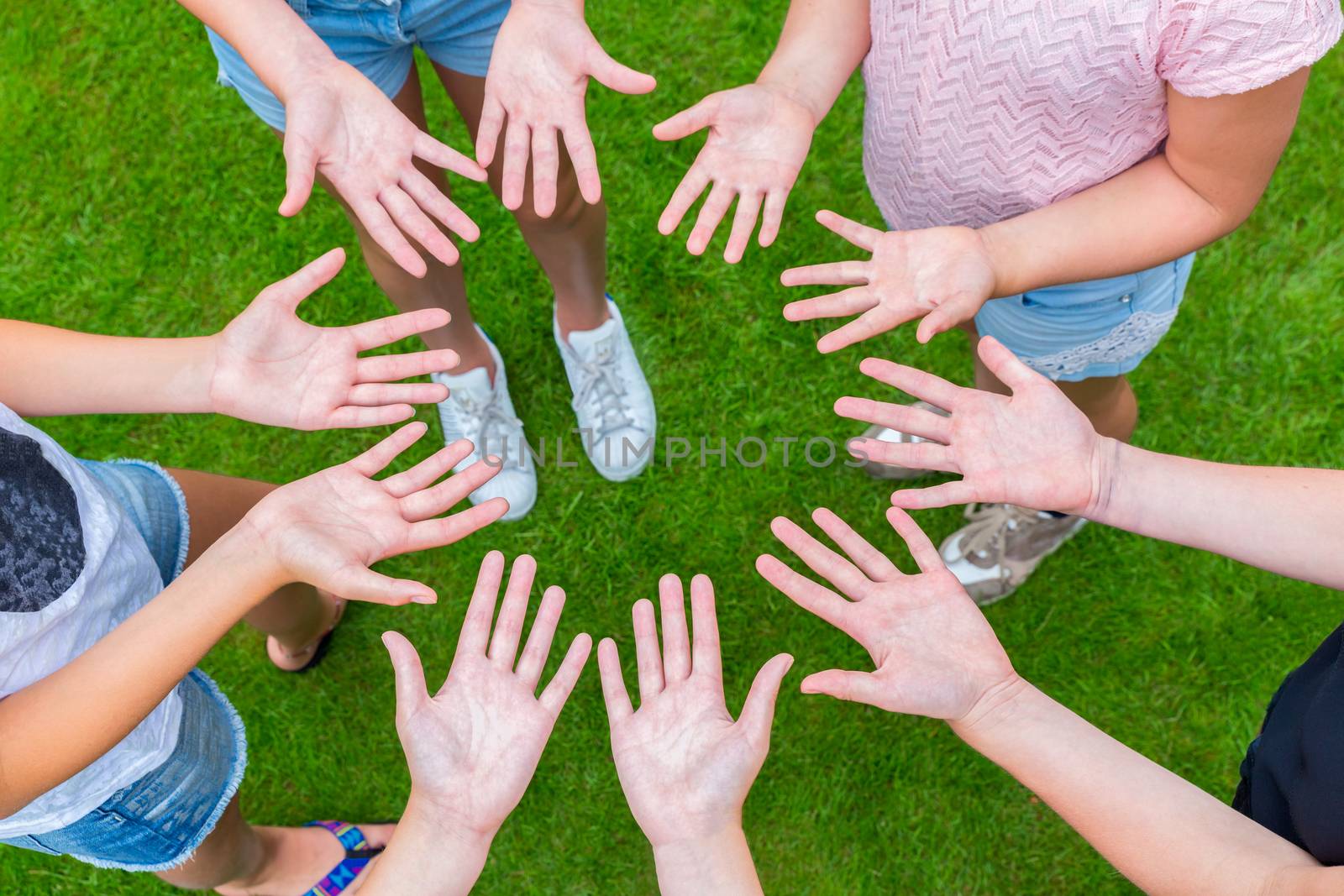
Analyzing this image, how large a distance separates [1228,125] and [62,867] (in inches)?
126

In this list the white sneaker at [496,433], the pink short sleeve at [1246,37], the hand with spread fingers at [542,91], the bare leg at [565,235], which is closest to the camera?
the pink short sleeve at [1246,37]

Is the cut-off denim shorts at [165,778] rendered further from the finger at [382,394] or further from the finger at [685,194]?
the finger at [685,194]

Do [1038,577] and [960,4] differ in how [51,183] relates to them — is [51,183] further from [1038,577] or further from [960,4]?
[1038,577]

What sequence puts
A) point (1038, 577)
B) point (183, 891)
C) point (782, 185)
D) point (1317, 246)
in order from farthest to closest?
point (1317, 246), point (1038, 577), point (183, 891), point (782, 185)

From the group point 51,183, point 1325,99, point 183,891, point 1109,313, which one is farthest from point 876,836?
point 51,183

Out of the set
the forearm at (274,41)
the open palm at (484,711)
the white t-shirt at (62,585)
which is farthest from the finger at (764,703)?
the forearm at (274,41)

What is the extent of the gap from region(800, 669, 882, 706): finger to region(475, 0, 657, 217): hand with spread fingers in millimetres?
983

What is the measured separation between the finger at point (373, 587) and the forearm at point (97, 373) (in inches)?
18.1

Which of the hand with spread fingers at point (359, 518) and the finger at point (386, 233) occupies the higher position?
the finger at point (386, 233)

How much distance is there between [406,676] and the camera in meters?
1.68

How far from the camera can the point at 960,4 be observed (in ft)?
4.91

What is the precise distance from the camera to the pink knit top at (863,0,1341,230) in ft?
4.27

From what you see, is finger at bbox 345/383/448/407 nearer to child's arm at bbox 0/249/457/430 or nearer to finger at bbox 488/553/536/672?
child's arm at bbox 0/249/457/430

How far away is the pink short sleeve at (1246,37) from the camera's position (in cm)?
128
